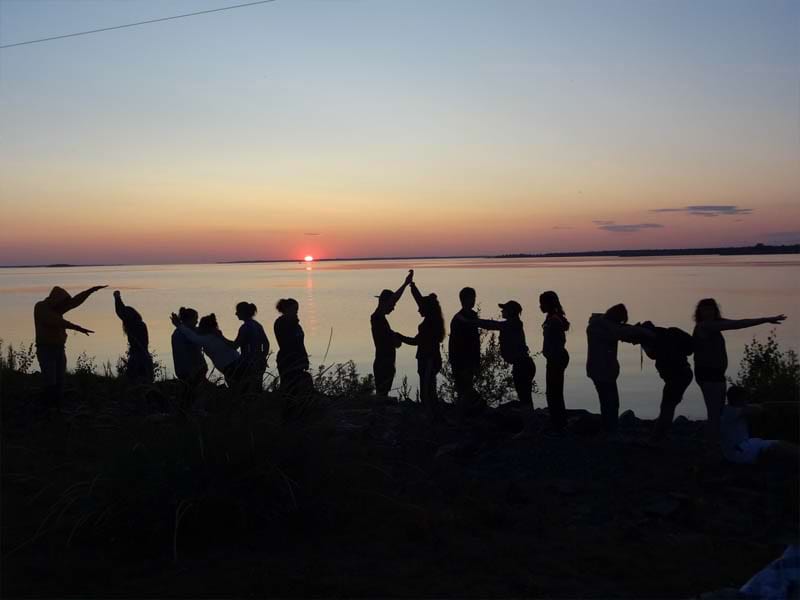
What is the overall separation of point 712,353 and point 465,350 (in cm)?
285

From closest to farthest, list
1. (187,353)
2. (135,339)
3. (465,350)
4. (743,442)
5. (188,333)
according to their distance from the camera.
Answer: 1. (743,442)
2. (188,333)
3. (187,353)
4. (465,350)
5. (135,339)

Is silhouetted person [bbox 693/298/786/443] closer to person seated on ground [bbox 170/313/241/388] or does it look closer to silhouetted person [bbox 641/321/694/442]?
silhouetted person [bbox 641/321/694/442]

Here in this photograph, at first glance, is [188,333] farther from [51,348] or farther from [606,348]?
[606,348]

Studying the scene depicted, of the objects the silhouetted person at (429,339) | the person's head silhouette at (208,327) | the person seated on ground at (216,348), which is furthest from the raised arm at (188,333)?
the silhouetted person at (429,339)

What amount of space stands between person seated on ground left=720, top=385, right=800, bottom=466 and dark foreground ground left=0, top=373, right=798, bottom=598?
0.63 ft

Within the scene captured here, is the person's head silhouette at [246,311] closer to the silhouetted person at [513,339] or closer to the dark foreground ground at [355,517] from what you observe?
the dark foreground ground at [355,517]

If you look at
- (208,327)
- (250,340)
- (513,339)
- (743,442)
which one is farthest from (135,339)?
(743,442)

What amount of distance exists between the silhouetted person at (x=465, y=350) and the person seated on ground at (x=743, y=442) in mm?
3431

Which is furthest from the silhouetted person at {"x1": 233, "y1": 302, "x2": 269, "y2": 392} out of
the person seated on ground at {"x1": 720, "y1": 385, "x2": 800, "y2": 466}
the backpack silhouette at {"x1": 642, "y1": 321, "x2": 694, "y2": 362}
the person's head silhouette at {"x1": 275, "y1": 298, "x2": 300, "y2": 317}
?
the person seated on ground at {"x1": 720, "y1": 385, "x2": 800, "y2": 466}

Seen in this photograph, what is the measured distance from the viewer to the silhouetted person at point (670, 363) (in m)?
8.02

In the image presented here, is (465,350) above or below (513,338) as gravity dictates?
below

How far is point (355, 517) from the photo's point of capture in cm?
636

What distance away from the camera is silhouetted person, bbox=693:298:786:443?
7.88m

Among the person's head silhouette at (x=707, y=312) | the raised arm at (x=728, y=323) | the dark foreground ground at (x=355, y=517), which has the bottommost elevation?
the dark foreground ground at (x=355, y=517)
